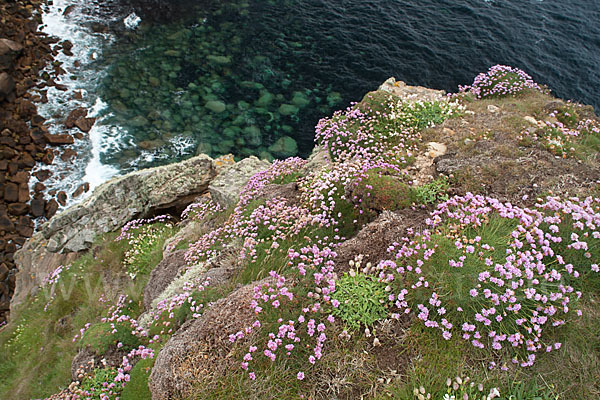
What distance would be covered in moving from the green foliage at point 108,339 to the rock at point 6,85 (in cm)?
1707

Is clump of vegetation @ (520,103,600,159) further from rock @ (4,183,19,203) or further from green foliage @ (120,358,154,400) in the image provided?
rock @ (4,183,19,203)

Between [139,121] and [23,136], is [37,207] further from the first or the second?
[139,121]

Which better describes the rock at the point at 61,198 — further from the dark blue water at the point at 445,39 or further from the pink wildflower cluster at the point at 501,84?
the pink wildflower cluster at the point at 501,84

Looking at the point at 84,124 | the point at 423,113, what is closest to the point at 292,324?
the point at 423,113

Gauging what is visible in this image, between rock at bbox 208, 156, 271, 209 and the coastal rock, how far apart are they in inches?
68.3

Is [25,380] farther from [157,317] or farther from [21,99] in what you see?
[21,99]

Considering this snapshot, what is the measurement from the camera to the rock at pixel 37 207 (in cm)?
1708

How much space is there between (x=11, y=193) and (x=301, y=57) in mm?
16462

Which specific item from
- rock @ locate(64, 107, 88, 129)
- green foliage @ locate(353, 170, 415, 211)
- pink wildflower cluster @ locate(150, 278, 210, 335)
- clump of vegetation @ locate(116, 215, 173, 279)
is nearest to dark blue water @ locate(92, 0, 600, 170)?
rock @ locate(64, 107, 88, 129)

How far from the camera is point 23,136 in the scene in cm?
1827

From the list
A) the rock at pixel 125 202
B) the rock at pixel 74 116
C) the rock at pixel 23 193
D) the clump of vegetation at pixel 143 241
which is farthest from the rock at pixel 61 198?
the clump of vegetation at pixel 143 241

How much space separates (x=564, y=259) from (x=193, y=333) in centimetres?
544

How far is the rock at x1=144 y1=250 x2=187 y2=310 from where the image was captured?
9.09m

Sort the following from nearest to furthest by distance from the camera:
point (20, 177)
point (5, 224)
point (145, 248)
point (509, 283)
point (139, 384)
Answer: point (509, 283) → point (139, 384) → point (145, 248) → point (5, 224) → point (20, 177)
